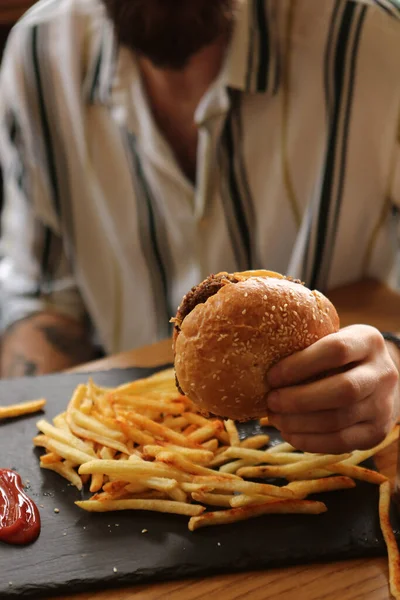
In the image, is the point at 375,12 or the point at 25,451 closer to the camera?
the point at 25,451

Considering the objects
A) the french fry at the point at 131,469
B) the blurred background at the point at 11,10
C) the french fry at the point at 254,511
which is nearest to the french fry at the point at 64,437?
the french fry at the point at 131,469

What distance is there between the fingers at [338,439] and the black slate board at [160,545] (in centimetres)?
16

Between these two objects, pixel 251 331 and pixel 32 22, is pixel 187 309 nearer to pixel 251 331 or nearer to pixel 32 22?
pixel 251 331

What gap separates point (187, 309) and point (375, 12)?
5.56ft

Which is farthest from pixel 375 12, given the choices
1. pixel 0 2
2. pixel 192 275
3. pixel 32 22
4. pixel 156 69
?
pixel 0 2

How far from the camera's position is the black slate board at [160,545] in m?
1.39

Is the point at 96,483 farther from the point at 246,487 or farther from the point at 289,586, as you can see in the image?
the point at 289,586

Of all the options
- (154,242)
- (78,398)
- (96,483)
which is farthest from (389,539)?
(154,242)

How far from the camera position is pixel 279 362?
4.63 ft

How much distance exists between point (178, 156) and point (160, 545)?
1864 millimetres

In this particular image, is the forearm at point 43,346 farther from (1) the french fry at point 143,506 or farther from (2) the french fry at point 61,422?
(1) the french fry at point 143,506

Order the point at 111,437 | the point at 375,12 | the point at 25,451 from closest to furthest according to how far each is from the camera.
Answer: the point at 111,437 → the point at 25,451 → the point at 375,12

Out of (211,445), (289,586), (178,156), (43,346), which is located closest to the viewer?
(289,586)

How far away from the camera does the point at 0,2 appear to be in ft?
14.2
